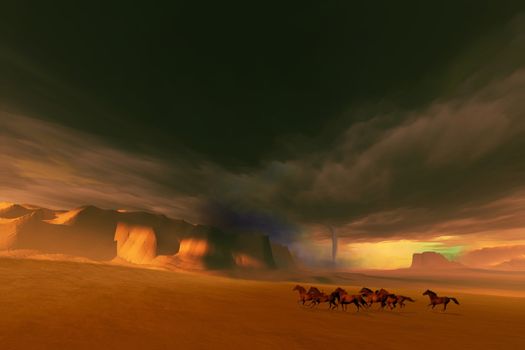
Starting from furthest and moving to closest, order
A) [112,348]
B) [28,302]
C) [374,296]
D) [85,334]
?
1. [374,296]
2. [28,302]
3. [85,334]
4. [112,348]

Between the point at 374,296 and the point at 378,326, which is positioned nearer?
the point at 378,326

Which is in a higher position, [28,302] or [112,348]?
[112,348]

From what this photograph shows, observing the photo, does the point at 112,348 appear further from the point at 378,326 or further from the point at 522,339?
the point at 522,339

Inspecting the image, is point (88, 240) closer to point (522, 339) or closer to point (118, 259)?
point (118, 259)

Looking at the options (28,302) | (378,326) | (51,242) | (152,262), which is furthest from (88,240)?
(378,326)

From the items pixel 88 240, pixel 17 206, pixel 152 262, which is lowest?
pixel 152 262

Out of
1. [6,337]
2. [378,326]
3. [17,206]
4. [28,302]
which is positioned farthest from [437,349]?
[17,206]

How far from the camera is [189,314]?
13195 mm

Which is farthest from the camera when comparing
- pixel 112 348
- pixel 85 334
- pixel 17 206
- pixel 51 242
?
pixel 17 206

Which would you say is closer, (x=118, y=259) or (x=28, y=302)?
(x=28, y=302)

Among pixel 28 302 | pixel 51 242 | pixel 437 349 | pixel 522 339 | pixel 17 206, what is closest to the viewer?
pixel 437 349

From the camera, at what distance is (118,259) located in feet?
617

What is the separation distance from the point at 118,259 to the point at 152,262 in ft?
80.2

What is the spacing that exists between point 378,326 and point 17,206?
846 ft
